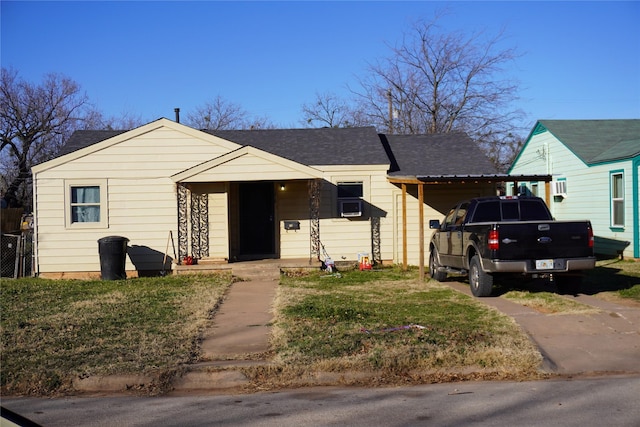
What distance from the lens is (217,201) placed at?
17062 millimetres

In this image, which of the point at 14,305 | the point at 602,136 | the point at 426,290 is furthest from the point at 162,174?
the point at 602,136

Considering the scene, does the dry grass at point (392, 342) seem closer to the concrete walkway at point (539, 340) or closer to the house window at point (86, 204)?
the concrete walkway at point (539, 340)

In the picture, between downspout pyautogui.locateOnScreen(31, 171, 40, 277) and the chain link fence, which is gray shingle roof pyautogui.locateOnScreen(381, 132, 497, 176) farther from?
the chain link fence

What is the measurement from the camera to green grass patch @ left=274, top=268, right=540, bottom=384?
24.9 ft

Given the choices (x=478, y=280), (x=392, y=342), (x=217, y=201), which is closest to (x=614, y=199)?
(x=478, y=280)

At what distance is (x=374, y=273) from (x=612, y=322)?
280 inches

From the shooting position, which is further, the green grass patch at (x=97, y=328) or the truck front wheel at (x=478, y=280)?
the truck front wheel at (x=478, y=280)

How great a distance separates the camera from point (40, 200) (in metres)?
16.6

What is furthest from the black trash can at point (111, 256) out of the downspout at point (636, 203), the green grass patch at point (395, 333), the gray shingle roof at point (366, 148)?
the downspout at point (636, 203)

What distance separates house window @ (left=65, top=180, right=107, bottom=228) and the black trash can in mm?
1120

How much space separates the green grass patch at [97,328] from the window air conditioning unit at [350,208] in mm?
3912

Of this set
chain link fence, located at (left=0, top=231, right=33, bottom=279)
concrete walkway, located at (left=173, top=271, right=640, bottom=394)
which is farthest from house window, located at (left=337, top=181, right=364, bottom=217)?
chain link fence, located at (left=0, top=231, right=33, bottom=279)

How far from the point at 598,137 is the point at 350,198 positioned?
9.67 m

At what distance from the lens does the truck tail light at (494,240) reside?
36.3 feet
